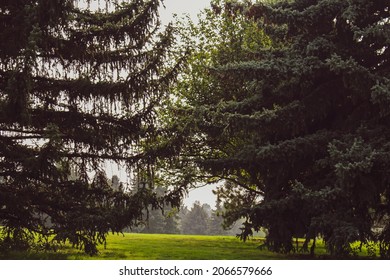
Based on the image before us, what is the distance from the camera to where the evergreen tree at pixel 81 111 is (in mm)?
9375

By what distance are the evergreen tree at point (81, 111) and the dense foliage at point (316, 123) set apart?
1.47 meters

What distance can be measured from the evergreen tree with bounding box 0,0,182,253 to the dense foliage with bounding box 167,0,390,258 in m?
1.47

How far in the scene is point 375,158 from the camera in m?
9.05

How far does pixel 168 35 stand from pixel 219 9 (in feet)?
24.2

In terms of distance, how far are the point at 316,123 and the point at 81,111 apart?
6451mm

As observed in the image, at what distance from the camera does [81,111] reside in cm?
1069

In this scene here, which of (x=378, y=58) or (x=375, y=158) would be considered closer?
(x=375, y=158)

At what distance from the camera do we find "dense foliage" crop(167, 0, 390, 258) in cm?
955

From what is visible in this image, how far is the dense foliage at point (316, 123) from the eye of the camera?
955cm

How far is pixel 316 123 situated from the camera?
12.3 m

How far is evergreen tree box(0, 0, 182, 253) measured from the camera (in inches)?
369
